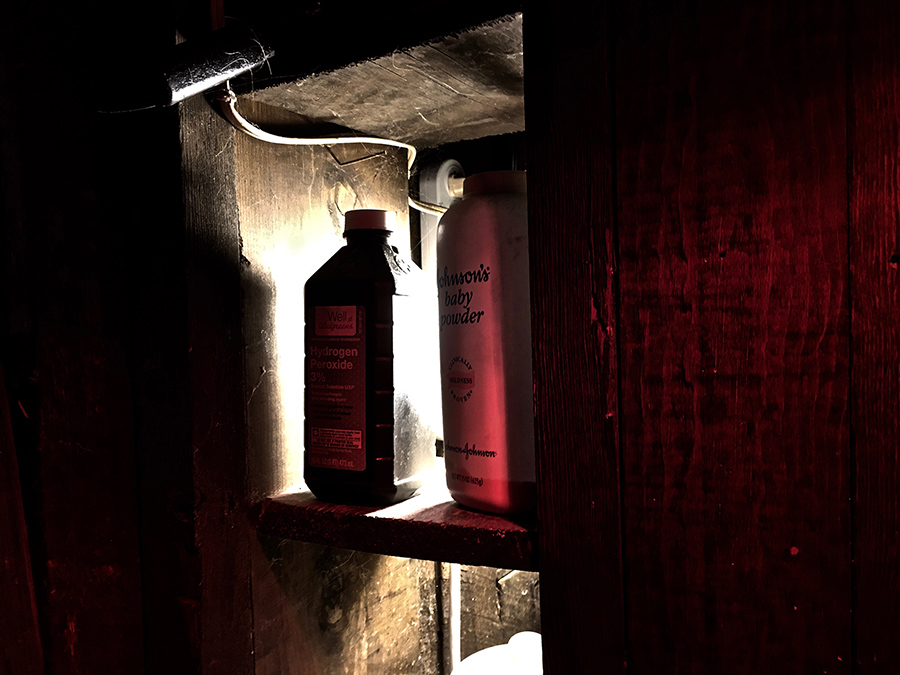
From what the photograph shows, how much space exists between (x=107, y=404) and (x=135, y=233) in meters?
0.20

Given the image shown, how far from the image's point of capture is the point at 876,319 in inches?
17.4

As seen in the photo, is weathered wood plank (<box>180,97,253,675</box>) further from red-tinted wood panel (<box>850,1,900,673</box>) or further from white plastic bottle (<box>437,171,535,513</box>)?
red-tinted wood panel (<box>850,1,900,673</box>)

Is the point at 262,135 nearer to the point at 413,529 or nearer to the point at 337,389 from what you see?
the point at 337,389

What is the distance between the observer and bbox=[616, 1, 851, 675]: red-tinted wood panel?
46 centimetres

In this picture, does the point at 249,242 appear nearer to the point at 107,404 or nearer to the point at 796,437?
the point at 107,404

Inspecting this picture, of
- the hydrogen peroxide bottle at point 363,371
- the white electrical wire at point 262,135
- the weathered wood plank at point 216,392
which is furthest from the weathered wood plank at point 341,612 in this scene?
the white electrical wire at point 262,135

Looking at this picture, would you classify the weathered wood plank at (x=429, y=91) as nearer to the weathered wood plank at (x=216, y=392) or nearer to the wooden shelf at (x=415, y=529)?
the weathered wood plank at (x=216, y=392)

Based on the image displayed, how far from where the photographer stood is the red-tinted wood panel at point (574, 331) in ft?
1.73

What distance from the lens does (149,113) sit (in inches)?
28.5

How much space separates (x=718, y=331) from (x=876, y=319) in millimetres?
100

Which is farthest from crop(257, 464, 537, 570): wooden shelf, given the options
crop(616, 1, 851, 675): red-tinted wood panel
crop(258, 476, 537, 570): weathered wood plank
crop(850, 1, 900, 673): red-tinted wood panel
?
crop(850, 1, 900, 673): red-tinted wood panel

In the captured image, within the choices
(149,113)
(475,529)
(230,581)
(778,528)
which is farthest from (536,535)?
(149,113)

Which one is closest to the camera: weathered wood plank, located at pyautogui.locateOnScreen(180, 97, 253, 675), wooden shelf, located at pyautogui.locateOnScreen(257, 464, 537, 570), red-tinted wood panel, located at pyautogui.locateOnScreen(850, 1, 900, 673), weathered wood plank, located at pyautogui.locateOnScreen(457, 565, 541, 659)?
red-tinted wood panel, located at pyautogui.locateOnScreen(850, 1, 900, 673)

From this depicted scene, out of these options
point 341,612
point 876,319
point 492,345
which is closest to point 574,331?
point 492,345
